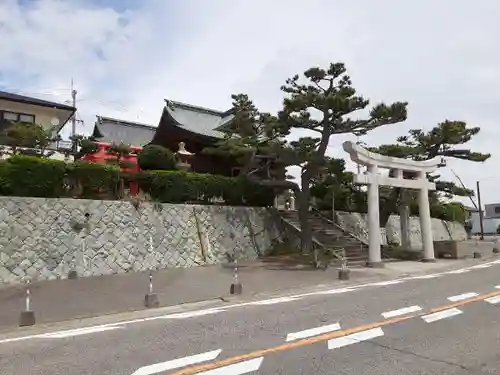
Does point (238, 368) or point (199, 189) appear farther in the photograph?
point (199, 189)

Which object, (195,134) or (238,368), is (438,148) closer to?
(195,134)

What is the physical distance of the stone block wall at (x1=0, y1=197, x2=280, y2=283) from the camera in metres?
14.4

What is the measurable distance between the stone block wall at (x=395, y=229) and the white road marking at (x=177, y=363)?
23161 mm

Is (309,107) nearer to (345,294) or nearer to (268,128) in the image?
(268,128)

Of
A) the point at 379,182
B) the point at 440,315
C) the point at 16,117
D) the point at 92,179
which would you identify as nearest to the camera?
the point at 440,315

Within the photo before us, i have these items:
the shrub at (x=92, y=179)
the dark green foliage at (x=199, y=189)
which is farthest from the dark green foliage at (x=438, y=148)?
the shrub at (x=92, y=179)

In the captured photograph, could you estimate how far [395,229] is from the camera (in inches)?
1304

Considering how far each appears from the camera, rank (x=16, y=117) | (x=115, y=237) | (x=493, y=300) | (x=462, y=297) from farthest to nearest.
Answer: (x=16, y=117), (x=115, y=237), (x=462, y=297), (x=493, y=300)

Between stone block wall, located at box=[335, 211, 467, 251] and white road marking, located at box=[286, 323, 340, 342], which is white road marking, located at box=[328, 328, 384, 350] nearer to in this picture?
white road marking, located at box=[286, 323, 340, 342]

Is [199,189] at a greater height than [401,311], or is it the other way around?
[199,189]

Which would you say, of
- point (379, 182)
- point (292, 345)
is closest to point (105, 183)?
point (379, 182)

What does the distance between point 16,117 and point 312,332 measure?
24125 mm

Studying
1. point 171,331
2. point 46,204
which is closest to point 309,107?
point 46,204

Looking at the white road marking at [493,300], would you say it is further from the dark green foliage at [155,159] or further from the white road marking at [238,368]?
the dark green foliage at [155,159]
